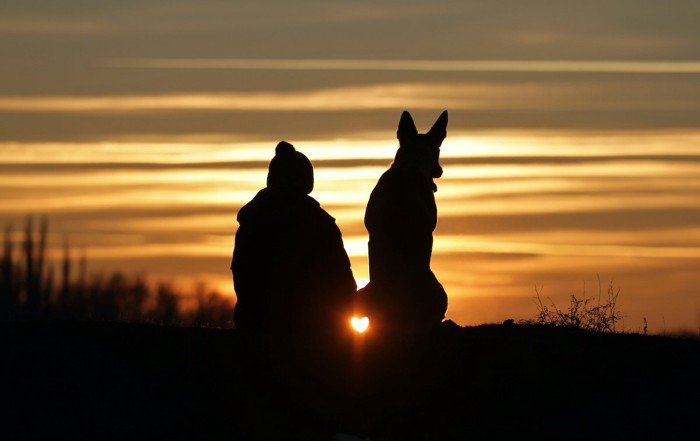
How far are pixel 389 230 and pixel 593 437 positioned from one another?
4.29m

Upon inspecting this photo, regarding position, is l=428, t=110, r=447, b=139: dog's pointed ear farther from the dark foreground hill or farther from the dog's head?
the dark foreground hill

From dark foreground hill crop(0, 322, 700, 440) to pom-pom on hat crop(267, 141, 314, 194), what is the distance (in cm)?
216

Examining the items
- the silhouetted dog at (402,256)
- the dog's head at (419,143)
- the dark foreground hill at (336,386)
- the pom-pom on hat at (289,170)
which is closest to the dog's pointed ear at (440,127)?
the dog's head at (419,143)

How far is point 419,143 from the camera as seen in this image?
26.8 meters

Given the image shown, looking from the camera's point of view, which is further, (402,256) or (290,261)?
(402,256)

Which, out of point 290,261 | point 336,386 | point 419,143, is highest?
point 419,143

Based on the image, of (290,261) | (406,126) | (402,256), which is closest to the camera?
(290,261)

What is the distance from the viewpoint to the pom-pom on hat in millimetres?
25188

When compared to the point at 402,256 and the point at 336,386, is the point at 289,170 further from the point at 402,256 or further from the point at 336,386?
the point at 336,386

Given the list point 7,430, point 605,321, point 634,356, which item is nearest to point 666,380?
point 634,356

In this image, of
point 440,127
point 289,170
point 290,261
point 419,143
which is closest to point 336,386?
point 290,261

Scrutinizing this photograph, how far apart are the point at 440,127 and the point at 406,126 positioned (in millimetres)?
625

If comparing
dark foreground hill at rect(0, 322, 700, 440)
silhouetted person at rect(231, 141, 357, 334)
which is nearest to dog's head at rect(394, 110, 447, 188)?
silhouetted person at rect(231, 141, 357, 334)

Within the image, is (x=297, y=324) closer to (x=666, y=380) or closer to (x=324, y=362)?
(x=324, y=362)
